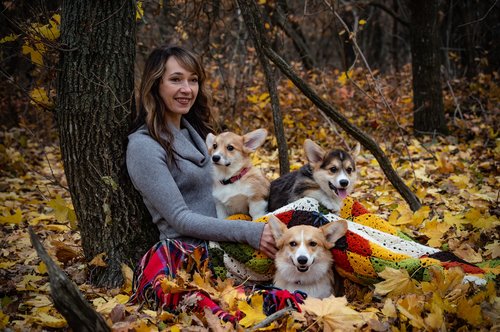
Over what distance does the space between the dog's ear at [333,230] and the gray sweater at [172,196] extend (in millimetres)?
453

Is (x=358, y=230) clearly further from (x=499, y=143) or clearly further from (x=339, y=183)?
(x=499, y=143)

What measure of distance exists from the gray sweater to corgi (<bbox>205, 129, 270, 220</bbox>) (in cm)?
31

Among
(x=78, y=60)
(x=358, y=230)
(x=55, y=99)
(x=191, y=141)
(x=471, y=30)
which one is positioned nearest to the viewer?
(x=358, y=230)

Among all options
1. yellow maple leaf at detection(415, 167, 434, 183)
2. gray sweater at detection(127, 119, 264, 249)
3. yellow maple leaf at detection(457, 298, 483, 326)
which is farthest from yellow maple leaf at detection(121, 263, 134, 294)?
yellow maple leaf at detection(415, 167, 434, 183)

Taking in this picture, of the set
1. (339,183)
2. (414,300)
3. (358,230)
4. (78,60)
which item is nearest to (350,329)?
(414,300)

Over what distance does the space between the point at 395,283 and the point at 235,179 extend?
1639mm

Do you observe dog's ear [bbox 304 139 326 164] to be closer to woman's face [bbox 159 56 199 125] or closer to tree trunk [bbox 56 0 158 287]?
woman's face [bbox 159 56 199 125]

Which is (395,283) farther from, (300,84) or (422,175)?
(422,175)

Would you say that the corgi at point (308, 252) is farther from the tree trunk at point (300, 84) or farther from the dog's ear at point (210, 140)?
the tree trunk at point (300, 84)

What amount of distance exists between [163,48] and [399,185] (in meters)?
2.48

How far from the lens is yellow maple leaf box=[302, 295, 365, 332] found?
235 centimetres

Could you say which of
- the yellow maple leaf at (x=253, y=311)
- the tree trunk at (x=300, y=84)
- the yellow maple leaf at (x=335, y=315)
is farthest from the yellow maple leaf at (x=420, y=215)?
the yellow maple leaf at (x=253, y=311)

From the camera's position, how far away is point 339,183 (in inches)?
141

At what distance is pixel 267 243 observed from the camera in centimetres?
304
